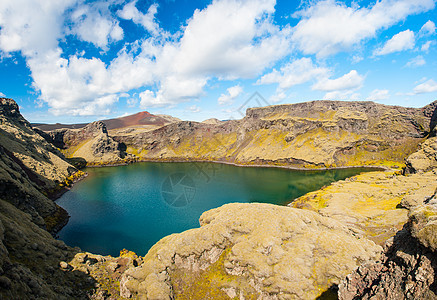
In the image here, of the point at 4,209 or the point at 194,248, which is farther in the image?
the point at 4,209

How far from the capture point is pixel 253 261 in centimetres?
2969

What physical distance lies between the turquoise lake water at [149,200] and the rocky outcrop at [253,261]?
22.6 m

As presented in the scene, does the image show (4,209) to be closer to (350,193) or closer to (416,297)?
(416,297)

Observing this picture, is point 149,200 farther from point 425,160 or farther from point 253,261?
point 425,160

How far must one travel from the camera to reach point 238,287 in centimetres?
2888

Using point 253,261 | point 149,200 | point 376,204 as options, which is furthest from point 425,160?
point 149,200

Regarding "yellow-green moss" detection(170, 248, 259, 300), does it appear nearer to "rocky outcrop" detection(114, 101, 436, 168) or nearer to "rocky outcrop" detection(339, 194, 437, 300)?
"rocky outcrop" detection(339, 194, 437, 300)

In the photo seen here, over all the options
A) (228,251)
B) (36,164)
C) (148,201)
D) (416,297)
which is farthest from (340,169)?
(36,164)

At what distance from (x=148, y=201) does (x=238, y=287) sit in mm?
66403

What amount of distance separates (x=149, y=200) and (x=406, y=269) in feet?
282

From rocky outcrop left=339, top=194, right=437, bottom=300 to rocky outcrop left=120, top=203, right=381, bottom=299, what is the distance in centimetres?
914

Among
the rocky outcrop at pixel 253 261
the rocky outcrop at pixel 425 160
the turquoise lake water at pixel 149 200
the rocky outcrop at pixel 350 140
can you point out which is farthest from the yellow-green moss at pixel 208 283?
the rocky outcrop at pixel 350 140

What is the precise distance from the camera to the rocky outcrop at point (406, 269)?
13508mm

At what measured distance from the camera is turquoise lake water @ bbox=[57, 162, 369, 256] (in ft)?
189
